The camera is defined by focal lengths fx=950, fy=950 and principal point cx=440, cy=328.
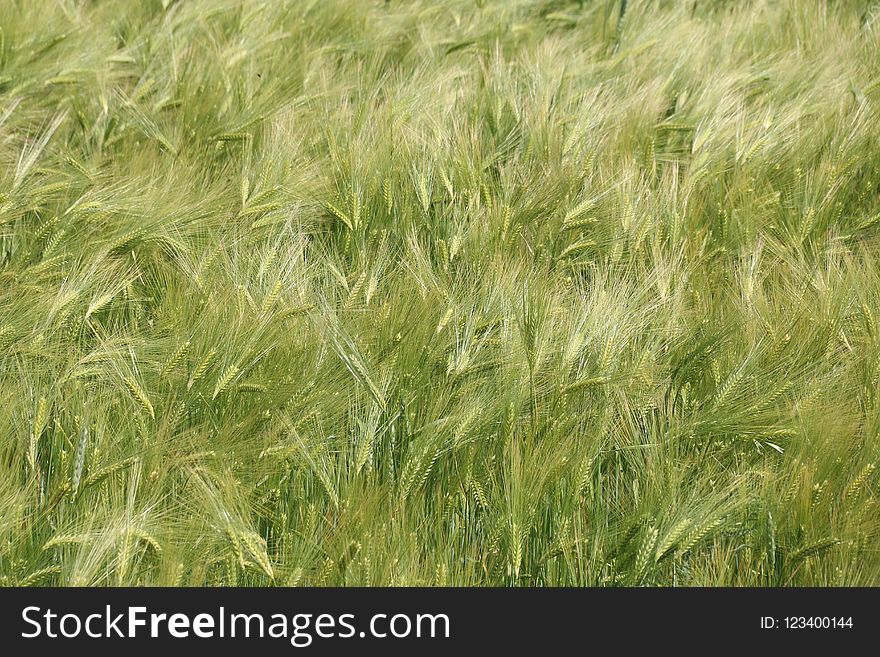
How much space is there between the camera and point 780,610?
4.53ft

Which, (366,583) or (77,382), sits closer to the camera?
(366,583)

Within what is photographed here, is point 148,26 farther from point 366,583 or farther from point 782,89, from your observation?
point 366,583

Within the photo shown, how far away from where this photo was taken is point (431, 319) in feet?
5.28

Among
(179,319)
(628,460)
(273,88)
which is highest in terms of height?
(273,88)

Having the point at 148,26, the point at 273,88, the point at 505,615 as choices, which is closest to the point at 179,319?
the point at 505,615

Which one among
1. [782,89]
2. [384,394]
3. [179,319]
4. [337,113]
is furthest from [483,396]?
[782,89]

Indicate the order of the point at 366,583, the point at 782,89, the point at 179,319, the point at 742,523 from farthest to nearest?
the point at 782,89, the point at 179,319, the point at 742,523, the point at 366,583

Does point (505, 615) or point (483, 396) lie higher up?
point (483, 396)

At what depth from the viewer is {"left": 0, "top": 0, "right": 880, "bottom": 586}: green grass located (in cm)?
139

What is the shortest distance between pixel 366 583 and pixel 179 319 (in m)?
0.58

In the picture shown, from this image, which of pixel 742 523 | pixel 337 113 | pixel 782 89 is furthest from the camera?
pixel 782 89

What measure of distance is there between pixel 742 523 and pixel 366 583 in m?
0.59

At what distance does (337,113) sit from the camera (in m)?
2.24

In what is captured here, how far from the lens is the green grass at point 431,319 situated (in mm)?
1391
